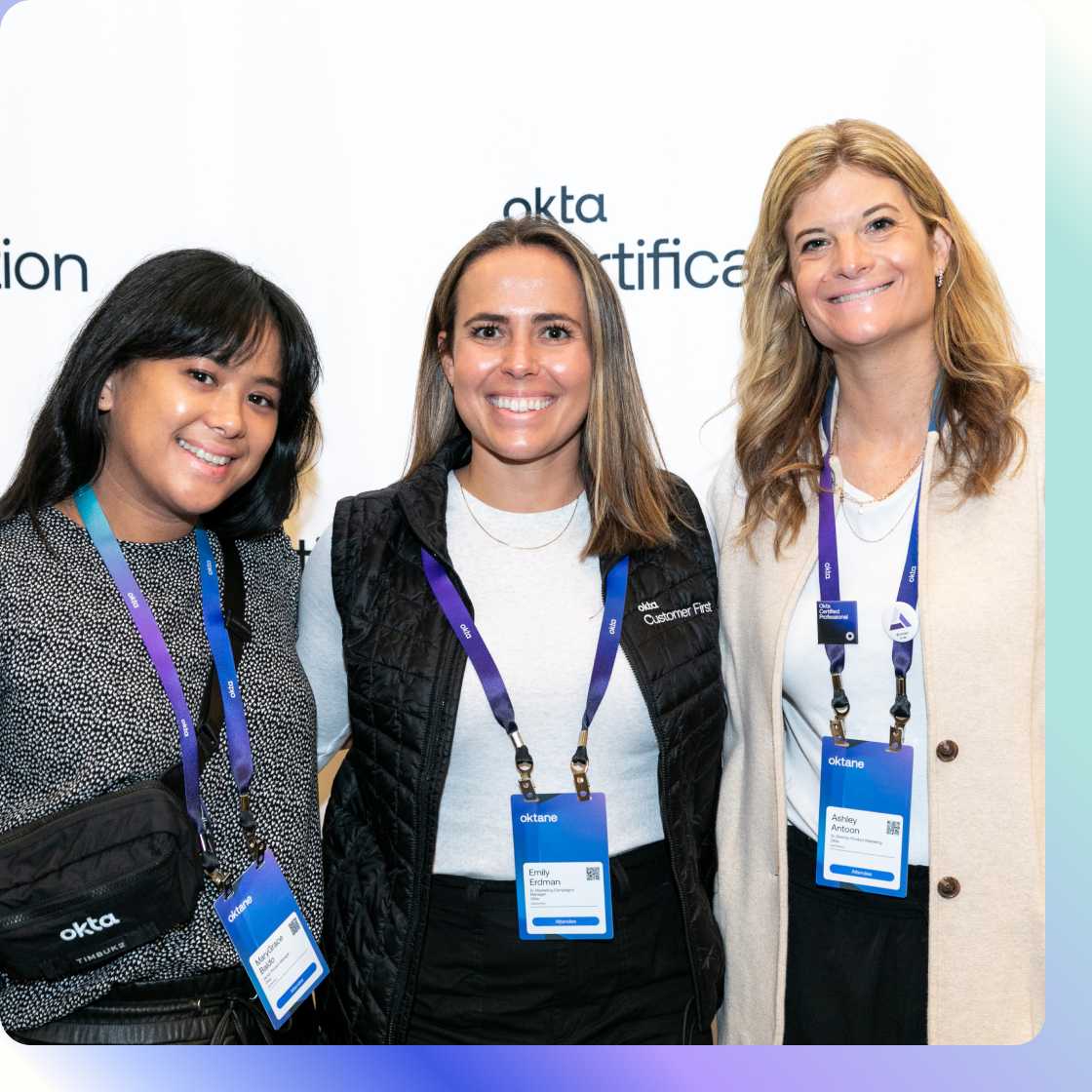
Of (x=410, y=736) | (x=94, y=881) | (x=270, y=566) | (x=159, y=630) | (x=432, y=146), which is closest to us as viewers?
(x=94, y=881)

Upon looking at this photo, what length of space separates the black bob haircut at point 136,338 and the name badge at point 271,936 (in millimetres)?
703

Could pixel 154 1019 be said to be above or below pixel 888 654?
below

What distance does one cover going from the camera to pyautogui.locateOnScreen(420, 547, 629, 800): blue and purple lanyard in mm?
1817

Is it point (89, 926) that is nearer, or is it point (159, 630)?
point (89, 926)

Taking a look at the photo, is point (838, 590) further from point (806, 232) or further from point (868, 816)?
point (806, 232)

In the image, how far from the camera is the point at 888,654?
190cm

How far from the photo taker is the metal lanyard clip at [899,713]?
1852mm

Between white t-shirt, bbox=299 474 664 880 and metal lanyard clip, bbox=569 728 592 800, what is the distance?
0.09 ft

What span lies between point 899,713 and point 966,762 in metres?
0.15

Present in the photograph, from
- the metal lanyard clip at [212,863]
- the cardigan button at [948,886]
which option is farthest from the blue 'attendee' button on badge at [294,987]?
the cardigan button at [948,886]

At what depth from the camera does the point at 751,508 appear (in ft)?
6.96

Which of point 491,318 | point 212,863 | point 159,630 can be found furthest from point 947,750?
point 159,630

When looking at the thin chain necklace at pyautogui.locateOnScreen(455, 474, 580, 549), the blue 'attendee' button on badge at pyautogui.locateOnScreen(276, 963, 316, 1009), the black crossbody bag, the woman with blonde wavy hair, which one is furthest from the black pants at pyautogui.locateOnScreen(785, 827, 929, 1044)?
the black crossbody bag

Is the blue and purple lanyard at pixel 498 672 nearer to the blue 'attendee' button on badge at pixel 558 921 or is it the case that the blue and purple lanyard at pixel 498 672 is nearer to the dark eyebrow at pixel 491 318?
the blue 'attendee' button on badge at pixel 558 921
